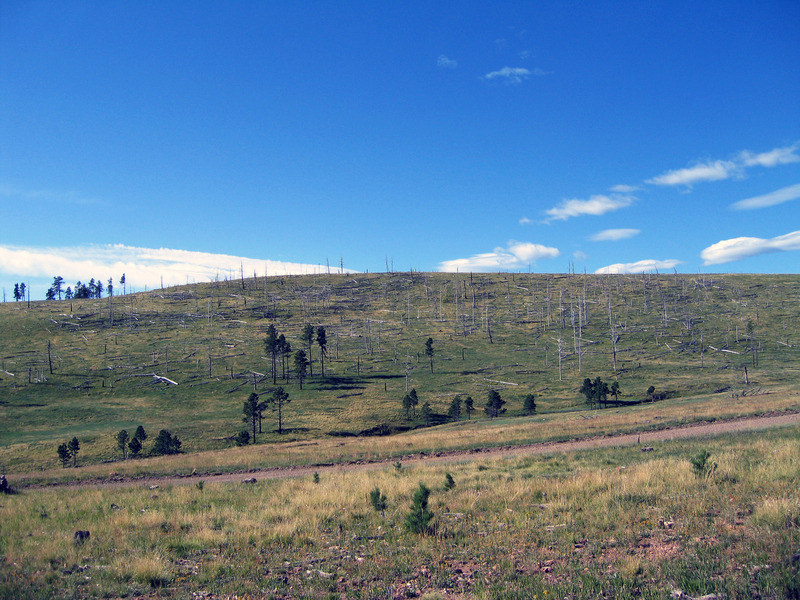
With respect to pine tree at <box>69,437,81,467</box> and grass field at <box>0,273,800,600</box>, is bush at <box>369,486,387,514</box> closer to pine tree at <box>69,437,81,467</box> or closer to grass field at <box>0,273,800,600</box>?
grass field at <box>0,273,800,600</box>

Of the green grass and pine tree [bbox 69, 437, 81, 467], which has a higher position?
the green grass

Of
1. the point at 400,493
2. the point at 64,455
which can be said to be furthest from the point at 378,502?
the point at 64,455

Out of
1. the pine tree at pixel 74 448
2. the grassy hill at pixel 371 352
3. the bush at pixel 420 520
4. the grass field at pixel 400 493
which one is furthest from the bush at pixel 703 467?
the pine tree at pixel 74 448

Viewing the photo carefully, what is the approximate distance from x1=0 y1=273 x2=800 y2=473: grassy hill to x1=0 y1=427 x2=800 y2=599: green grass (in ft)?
70.8

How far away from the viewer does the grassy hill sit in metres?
58.3

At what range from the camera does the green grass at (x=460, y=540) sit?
20.7ft

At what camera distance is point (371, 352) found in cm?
9469

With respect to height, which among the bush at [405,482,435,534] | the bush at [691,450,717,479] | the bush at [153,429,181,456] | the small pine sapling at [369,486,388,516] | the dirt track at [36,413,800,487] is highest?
the bush at [691,450,717,479]

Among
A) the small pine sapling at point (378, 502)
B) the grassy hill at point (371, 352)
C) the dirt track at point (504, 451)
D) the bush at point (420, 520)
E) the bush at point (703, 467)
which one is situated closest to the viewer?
the bush at point (420, 520)

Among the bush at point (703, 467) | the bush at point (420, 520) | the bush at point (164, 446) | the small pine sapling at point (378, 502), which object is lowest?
the bush at point (164, 446)

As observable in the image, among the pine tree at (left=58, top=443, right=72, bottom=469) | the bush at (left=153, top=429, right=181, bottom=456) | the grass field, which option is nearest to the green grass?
the grass field

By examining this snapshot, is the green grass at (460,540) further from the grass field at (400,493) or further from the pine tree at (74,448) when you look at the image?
the pine tree at (74,448)

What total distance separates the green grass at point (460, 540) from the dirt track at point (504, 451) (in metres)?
6.25

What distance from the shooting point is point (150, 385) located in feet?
250
